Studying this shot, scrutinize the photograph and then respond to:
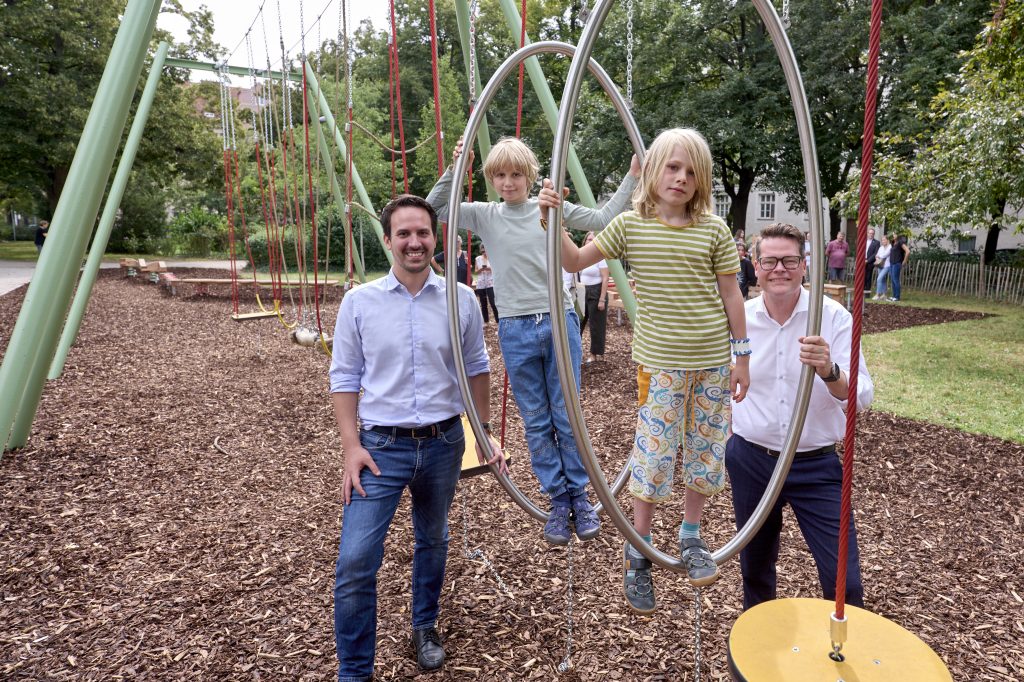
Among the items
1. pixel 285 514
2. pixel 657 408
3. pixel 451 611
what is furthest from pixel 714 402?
pixel 285 514

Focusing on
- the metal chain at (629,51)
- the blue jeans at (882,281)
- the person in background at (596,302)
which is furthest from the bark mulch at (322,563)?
the blue jeans at (882,281)

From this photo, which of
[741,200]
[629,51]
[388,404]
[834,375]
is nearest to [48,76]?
[741,200]

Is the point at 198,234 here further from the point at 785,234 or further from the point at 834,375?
the point at 834,375

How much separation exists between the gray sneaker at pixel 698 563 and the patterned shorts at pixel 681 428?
22 cm

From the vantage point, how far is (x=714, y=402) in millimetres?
2619

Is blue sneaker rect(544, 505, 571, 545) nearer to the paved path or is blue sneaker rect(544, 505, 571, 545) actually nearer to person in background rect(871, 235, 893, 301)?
the paved path

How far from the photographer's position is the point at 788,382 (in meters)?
2.91

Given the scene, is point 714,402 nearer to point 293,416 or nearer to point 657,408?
point 657,408

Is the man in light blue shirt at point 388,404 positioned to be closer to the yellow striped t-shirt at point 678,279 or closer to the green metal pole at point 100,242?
the yellow striped t-shirt at point 678,279

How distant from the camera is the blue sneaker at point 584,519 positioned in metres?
3.24

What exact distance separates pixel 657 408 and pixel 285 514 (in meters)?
3.44

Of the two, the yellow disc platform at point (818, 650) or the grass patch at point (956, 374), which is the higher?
the yellow disc platform at point (818, 650)

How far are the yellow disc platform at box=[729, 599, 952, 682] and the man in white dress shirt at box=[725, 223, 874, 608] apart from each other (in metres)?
0.47

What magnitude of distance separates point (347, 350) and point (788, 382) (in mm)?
1757
